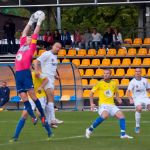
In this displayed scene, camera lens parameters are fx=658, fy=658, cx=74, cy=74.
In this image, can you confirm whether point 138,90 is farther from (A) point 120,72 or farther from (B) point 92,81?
(A) point 120,72

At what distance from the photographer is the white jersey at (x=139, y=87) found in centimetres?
1747

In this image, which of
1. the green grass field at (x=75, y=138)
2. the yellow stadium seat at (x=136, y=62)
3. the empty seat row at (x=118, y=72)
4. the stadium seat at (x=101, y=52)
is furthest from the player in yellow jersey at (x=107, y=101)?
the stadium seat at (x=101, y=52)

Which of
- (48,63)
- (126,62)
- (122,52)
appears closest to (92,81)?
(126,62)

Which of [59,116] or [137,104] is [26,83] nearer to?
[137,104]

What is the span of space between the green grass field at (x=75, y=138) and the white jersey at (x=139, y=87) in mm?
949

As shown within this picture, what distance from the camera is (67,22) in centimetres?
5647

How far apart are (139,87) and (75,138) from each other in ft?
9.83

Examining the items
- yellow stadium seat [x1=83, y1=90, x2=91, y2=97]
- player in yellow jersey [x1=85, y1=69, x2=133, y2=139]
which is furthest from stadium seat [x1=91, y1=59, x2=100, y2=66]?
player in yellow jersey [x1=85, y1=69, x2=133, y2=139]

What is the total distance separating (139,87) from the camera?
1753 centimetres

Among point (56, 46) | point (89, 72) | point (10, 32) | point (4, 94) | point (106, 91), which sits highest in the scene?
point (10, 32)

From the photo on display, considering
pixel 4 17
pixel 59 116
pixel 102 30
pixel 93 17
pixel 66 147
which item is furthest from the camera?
pixel 93 17

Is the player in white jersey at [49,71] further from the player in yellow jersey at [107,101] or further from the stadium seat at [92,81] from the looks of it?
the stadium seat at [92,81]

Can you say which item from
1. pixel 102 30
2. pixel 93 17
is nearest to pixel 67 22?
pixel 93 17

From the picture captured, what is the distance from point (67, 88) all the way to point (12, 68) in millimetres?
2617
